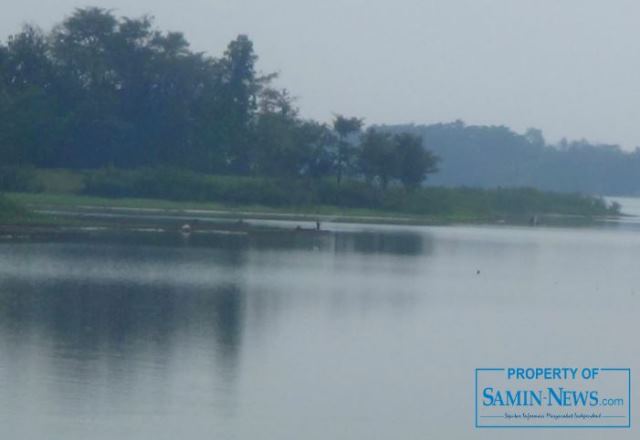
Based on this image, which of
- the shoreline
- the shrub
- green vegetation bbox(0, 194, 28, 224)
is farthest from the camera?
the shrub

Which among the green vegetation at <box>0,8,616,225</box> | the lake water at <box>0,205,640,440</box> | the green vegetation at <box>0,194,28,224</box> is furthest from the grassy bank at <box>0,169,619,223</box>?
the lake water at <box>0,205,640,440</box>

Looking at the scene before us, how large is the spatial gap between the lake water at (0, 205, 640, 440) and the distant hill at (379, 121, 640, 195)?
10640 cm

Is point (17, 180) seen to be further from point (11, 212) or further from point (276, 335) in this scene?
point (276, 335)

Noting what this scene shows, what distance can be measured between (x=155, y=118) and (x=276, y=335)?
5687 centimetres

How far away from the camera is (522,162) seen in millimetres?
154250

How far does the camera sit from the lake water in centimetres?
1521

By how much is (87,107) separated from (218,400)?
59830 mm

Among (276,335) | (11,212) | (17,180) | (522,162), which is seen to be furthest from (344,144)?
(522,162)

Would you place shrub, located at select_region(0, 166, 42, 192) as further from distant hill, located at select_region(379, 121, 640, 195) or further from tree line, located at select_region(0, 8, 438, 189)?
distant hill, located at select_region(379, 121, 640, 195)

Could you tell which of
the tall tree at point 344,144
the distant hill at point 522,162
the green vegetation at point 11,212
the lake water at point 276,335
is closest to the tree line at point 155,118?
the tall tree at point 344,144

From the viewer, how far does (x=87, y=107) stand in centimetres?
7412

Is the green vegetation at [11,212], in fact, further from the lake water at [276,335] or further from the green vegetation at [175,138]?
the green vegetation at [175,138]

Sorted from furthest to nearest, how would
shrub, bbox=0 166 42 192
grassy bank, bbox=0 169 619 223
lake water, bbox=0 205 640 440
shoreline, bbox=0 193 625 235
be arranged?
grassy bank, bbox=0 169 619 223 < shrub, bbox=0 166 42 192 < shoreline, bbox=0 193 625 235 < lake water, bbox=0 205 640 440

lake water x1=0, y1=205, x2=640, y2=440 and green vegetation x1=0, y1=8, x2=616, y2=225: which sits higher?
green vegetation x1=0, y1=8, x2=616, y2=225
